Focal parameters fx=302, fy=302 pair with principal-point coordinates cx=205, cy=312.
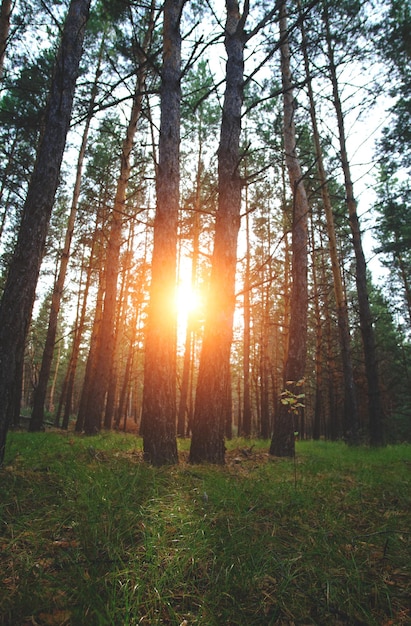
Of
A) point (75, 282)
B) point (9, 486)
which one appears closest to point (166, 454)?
point (9, 486)

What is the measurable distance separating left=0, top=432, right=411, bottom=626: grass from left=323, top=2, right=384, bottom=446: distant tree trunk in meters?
6.40

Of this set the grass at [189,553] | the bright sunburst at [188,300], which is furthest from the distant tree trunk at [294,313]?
the bright sunburst at [188,300]

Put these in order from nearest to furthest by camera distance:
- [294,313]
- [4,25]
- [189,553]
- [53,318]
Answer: [189,553] → [294,313] → [4,25] → [53,318]

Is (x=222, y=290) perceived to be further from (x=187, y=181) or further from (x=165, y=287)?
(x=187, y=181)

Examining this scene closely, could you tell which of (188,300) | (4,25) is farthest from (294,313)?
(4,25)

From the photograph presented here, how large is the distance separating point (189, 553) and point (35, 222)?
362 centimetres

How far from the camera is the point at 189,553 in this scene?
1854 mm

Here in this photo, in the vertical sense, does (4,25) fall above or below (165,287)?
above

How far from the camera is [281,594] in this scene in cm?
163

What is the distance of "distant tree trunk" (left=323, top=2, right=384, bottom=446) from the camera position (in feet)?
29.1

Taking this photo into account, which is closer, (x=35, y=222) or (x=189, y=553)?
(x=189, y=553)

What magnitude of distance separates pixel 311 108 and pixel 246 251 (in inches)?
250

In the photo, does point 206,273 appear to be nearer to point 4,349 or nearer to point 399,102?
point 399,102

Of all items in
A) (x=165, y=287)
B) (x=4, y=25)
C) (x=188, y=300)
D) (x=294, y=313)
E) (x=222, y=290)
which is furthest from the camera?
(x=188, y=300)
